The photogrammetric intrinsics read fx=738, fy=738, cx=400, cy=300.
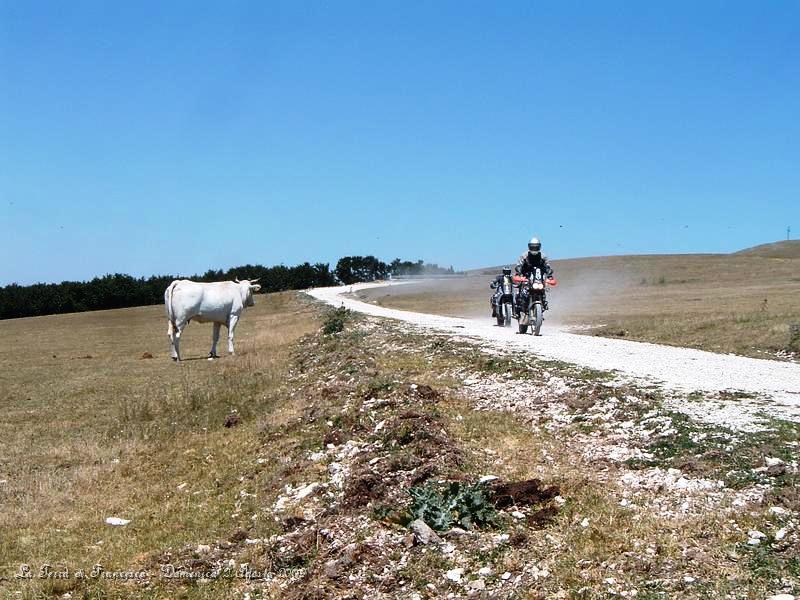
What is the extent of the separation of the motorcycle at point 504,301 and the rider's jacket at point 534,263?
361 centimetres

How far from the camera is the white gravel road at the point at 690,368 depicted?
976 centimetres

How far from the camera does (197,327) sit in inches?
1815

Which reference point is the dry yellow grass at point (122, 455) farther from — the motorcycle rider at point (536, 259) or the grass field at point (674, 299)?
the grass field at point (674, 299)

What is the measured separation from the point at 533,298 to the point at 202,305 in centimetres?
1217

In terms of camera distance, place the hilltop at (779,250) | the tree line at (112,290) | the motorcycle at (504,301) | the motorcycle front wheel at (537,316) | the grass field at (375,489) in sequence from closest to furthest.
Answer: the grass field at (375,489), the motorcycle front wheel at (537,316), the motorcycle at (504,301), the tree line at (112,290), the hilltop at (779,250)

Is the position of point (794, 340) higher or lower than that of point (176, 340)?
lower

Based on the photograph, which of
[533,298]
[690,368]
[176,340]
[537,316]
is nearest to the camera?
[690,368]

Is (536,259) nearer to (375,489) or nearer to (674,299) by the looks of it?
(375,489)

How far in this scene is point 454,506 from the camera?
6.91 meters

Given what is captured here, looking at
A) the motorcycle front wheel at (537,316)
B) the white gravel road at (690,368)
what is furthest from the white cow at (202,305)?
the motorcycle front wheel at (537,316)

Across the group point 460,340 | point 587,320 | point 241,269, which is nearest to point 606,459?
point 460,340

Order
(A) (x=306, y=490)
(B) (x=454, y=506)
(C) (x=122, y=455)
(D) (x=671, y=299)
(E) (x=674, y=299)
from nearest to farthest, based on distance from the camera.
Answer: (B) (x=454, y=506), (A) (x=306, y=490), (C) (x=122, y=455), (E) (x=674, y=299), (D) (x=671, y=299)

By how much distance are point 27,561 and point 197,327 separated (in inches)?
1551

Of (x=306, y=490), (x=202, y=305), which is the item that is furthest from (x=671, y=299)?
(x=306, y=490)
